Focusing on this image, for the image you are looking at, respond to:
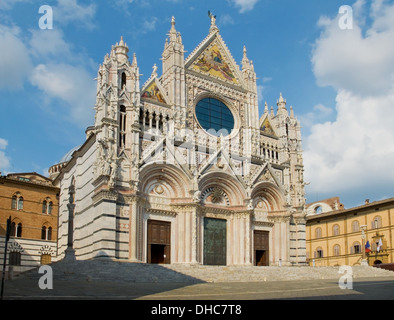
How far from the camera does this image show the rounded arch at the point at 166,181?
3369 centimetres

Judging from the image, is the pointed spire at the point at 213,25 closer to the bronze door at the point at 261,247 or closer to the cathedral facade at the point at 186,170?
the cathedral facade at the point at 186,170

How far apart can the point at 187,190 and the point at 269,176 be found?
9.00 meters

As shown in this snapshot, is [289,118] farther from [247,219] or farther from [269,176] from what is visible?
[247,219]

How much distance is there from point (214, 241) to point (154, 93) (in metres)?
12.6

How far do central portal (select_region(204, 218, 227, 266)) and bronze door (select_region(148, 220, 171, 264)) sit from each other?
10.6ft

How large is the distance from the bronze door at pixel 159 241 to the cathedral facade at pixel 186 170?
0.07 metres

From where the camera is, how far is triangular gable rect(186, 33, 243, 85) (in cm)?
4022

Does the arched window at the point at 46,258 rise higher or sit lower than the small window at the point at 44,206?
lower

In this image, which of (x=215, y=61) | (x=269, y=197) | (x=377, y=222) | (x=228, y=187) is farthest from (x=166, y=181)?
(x=377, y=222)

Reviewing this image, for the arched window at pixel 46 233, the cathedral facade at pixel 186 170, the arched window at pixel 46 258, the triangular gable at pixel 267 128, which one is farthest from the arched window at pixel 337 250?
the arched window at pixel 46 233

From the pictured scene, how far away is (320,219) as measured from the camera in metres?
58.9

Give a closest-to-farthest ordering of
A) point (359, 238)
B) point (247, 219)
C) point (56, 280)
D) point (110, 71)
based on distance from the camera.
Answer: point (56, 280) < point (110, 71) < point (247, 219) < point (359, 238)

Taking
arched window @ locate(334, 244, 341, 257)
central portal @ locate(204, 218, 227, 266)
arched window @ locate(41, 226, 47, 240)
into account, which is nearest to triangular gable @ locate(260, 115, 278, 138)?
central portal @ locate(204, 218, 227, 266)
